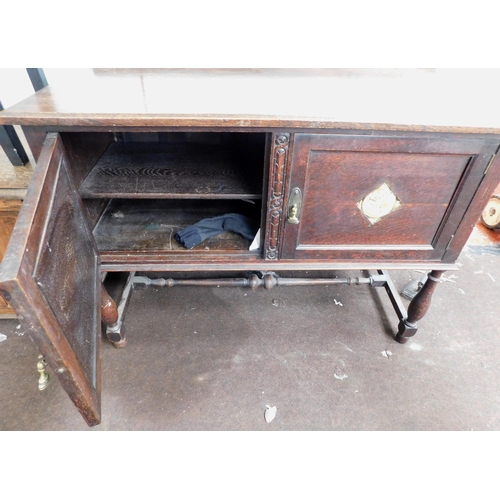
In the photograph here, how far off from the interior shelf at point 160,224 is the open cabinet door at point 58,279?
0.50 feet

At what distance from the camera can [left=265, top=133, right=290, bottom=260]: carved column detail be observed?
842mm

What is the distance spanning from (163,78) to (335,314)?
1.17m

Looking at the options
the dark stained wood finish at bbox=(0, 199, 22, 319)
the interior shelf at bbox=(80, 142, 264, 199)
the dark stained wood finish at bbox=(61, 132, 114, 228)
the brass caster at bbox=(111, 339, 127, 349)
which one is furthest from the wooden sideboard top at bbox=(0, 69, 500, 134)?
the brass caster at bbox=(111, 339, 127, 349)

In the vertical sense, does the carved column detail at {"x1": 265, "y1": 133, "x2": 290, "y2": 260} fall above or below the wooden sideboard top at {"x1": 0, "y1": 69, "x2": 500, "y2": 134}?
below

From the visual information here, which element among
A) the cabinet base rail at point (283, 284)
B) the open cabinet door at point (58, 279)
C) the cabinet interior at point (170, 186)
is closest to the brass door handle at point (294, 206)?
the cabinet interior at point (170, 186)

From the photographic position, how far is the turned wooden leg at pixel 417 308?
3.97 ft

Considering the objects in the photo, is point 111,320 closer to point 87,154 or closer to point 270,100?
point 87,154

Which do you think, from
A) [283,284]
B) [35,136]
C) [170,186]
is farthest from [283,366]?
[35,136]

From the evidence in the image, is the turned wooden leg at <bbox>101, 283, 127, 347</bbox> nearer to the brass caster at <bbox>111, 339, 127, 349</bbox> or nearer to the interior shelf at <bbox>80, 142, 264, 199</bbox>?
the brass caster at <bbox>111, 339, 127, 349</bbox>

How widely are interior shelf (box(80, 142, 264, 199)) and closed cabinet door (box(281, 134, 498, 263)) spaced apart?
0.60 feet

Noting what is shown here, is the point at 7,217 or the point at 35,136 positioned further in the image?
the point at 7,217

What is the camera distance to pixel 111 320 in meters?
1.26

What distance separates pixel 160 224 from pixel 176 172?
206 millimetres

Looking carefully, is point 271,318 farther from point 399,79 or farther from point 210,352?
point 399,79
